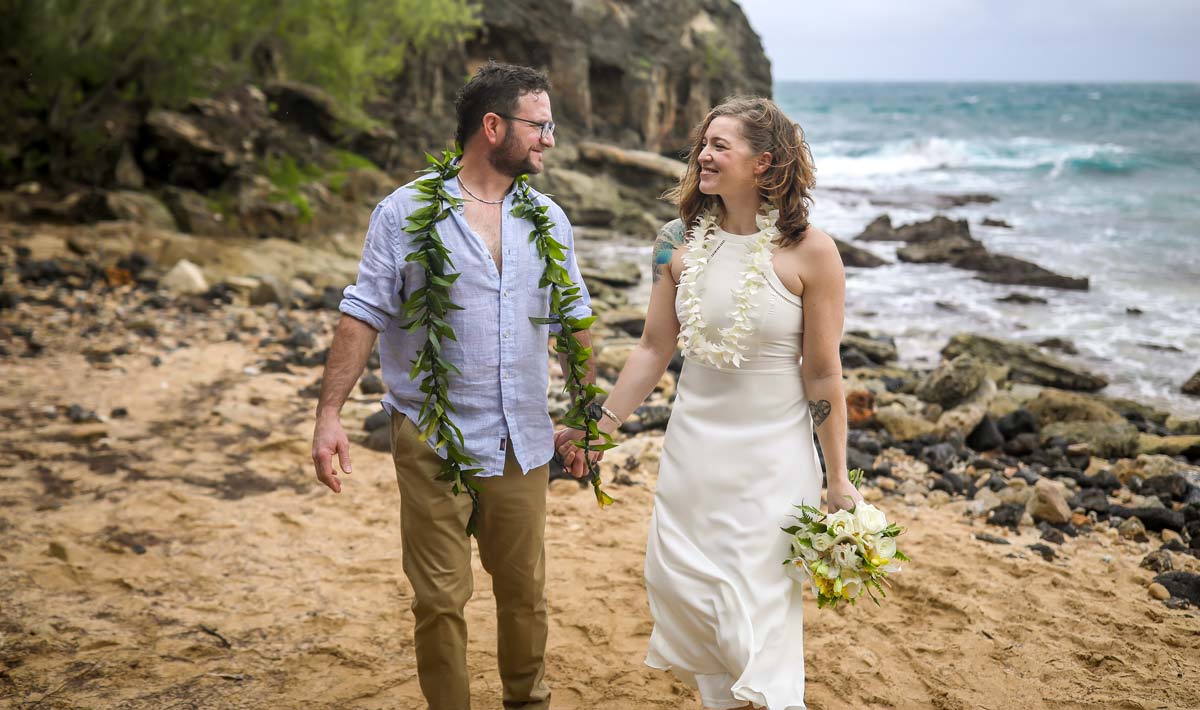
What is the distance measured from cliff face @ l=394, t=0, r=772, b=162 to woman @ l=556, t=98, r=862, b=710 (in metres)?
28.8

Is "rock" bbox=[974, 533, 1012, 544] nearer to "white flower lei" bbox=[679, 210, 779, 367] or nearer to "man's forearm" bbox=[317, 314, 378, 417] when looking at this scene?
"white flower lei" bbox=[679, 210, 779, 367]

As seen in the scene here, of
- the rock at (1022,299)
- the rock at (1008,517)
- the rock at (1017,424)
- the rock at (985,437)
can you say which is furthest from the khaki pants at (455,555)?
the rock at (1022,299)

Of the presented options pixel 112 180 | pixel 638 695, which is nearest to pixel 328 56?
pixel 112 180

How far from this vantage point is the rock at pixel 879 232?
27.3 metres

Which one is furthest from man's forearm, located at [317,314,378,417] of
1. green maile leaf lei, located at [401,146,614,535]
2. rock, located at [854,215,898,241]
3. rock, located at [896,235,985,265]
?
rock, located at [854,215,898,241]

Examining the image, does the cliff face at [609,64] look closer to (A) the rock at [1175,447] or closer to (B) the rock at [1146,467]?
(A) the rock at [1175,447]

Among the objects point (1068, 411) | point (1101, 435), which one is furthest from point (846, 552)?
point (1068, 411)

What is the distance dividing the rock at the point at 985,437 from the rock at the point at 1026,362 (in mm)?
4559

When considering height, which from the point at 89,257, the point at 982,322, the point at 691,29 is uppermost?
the point at 691,29

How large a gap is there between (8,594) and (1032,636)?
539 centimetres

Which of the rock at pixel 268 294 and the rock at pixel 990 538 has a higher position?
the rock at pixel 268 294

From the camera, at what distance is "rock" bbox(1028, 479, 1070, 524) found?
22.8ft

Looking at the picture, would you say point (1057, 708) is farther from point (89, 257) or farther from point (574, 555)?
point (89, 257)

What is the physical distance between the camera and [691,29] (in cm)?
3941
